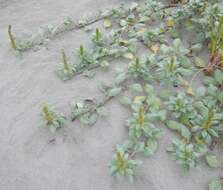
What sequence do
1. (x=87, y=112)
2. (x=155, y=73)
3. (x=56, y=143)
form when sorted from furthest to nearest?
(x=155, y=73)
(x=87, y=112)
(x=56, y=143)

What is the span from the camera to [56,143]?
1790 millimetres

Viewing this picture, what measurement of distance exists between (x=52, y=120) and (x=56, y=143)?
138 millimetres

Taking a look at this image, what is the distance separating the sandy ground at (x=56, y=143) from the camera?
1638 mm

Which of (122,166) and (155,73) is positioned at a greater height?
(155,73)

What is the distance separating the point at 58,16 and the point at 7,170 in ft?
4.98

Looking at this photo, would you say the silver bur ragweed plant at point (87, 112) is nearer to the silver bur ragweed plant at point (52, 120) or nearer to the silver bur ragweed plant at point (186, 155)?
the silver bur ragweed plant at point (52, 120)

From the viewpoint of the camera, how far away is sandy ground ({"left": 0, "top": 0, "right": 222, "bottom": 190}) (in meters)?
1.64

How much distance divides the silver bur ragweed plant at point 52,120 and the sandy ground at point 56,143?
48 mm

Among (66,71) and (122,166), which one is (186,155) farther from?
(66,71)

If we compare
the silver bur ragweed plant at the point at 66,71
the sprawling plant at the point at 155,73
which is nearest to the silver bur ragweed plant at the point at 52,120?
the sprawling plant at the point at 155,73

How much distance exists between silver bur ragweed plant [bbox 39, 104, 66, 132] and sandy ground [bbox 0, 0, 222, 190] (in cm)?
5

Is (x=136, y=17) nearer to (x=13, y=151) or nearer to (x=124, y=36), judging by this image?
(x=124, y=36)

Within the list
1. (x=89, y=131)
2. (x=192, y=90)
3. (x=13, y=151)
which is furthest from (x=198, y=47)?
(x=13, y=151)

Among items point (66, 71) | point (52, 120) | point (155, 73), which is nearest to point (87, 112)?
point (52, 120)
